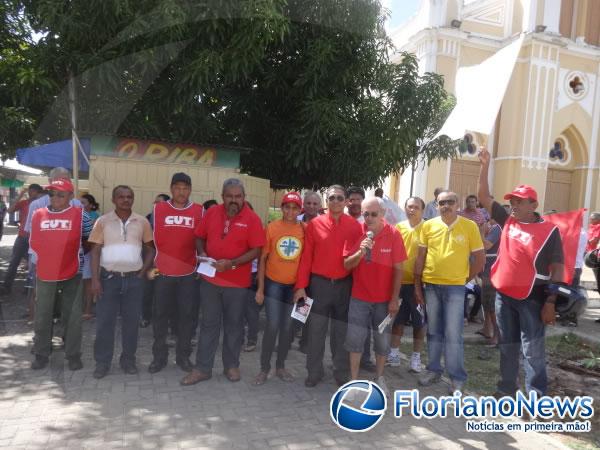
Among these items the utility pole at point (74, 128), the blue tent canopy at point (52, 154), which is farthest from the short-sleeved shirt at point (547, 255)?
the blue tent canopy at point (52, 154)

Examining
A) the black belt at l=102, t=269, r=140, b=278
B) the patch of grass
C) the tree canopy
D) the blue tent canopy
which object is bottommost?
the patch of grass

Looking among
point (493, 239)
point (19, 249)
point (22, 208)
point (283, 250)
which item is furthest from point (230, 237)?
point (22, 208)

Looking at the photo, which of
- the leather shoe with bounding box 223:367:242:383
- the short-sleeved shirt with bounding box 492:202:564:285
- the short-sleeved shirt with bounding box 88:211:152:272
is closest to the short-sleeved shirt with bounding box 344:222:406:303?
the short-sleeved shirt with bounding box 492:202:564:285

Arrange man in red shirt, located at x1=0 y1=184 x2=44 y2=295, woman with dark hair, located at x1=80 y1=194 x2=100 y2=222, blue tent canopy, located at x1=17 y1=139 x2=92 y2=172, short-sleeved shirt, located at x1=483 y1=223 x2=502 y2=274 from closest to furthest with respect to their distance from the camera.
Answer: short-sleeved shirt, located at x1=483 y1=223 x2=502 y2=274 → woman with dark hair, located at x1=80 y1=194 x2=100 y2=222 → blue tent canopy, located at x1=17 y1=139 x2=92 y2=172 → man in red shirt, located at x1=0 y1=184 x2=44 y2=295

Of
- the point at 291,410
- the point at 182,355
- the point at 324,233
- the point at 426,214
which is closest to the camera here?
the point at 291,410

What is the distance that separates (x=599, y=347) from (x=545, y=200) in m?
16.2

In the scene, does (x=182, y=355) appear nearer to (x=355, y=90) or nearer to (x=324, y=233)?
(x=324, y=233)

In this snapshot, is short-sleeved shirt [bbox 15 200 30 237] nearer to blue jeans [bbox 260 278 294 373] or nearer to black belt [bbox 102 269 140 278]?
black belt [bbox 102 269 140 278]

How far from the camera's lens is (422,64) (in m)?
18.3

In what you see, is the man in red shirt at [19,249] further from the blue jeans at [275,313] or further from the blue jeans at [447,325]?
the blue jeans at [447,325]

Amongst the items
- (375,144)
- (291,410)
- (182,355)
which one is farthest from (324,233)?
(375,144)

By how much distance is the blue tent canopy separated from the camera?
728cm

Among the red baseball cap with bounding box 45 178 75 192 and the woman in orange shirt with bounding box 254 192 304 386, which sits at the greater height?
the red baseball cap with bounding box 45 178 75 192

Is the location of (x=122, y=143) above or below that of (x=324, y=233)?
above
